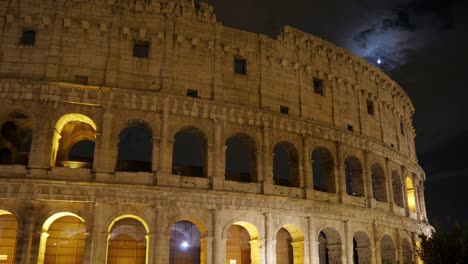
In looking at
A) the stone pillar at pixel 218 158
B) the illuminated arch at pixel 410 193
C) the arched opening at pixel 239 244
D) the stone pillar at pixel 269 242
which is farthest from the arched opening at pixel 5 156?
the illuminated arch at pixel 410 193

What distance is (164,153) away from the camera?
843 inches

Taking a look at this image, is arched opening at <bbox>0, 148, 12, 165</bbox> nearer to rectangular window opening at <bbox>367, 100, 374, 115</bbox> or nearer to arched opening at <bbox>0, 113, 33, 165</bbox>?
arched opening at <bbox>0, 113, 33, 165</bbox>

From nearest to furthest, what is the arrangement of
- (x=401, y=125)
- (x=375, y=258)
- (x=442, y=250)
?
(x=442, y=250) < (x=375, y=258) < (x=401, y=125)

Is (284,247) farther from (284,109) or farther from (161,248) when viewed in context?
(161,248)

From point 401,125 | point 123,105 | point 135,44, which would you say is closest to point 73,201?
point 123,105

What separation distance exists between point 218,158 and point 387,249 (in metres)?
12.4

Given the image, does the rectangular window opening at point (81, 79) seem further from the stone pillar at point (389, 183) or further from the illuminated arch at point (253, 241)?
the stone pillar at point (389, 183)

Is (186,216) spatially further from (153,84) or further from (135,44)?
(135,44)

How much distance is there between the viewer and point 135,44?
75.8ft

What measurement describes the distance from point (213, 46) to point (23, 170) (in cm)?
1035

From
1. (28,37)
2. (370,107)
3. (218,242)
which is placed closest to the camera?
(218,242)

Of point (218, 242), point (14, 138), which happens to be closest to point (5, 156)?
point (14, 138)

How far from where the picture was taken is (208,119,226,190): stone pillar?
21797 millimetres

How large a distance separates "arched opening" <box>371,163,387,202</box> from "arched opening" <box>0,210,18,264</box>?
1952 centimetres
